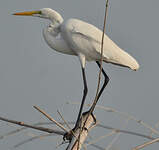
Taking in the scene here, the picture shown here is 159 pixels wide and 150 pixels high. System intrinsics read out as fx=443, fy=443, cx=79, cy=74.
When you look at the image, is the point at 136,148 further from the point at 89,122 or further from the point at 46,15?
the point at 46,15

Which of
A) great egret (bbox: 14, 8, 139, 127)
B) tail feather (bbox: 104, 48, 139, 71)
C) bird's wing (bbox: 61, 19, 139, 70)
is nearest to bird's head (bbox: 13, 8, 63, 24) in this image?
great egret (bbox: 14, 8, 139, 127)

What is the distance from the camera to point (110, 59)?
15.0 feet

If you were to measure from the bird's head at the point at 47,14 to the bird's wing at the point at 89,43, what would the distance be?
0.55 feet

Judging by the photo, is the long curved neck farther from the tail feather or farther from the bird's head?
the tail feather

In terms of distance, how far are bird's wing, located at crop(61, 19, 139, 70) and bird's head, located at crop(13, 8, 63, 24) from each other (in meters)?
0.17

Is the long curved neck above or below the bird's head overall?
below

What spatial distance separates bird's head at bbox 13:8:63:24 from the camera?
15.6 feet

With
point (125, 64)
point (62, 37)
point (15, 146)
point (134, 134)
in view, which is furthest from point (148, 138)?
point (62, 37)

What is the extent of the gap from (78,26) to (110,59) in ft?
1.56

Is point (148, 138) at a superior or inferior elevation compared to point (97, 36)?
inferior

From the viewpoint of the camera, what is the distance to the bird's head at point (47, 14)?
476cm

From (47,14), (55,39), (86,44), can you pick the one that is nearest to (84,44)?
(86,44)

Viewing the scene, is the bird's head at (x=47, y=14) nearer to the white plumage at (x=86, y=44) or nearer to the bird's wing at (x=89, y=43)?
the white plumage at (x=86, y=44)

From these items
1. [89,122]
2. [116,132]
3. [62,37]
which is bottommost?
[89,122]
